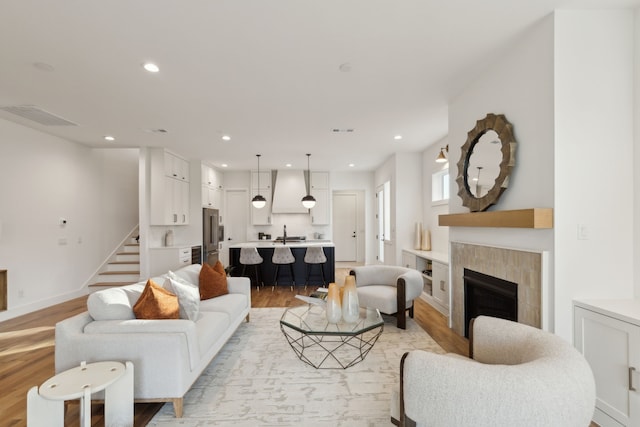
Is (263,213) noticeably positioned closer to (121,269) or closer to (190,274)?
(121,269)

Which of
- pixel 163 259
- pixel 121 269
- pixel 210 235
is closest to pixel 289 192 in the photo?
pixel 210 235

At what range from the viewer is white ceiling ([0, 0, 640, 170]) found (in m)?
2.10

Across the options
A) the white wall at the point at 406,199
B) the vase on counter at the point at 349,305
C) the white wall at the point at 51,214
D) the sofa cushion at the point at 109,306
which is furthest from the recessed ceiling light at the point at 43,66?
the white wall at the point at 406,199

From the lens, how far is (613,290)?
2.16m

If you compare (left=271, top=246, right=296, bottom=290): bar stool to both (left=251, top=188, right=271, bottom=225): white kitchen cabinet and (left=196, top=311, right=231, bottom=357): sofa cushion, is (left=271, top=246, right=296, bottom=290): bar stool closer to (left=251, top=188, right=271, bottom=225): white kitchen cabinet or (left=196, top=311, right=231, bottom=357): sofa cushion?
(left=251, top=188, right=271, bottom=225): white kitchen cabinet

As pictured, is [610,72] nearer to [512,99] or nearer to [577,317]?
[512,99]

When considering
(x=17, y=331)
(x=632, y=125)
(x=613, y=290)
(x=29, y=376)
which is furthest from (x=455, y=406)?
(x=17, y=331)

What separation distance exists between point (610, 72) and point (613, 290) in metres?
1.48

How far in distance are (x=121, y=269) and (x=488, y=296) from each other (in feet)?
21.1

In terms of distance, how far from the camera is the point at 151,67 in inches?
111

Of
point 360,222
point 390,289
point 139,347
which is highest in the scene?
point 360,222

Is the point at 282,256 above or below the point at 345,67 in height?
below

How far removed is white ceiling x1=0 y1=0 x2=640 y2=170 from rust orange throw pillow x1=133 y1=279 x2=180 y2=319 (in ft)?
6.35

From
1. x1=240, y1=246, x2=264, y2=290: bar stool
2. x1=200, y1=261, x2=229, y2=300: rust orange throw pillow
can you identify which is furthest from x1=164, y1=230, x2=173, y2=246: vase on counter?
x1=200, y1=261, x2=229, y2=300: rust orange throw pillow
